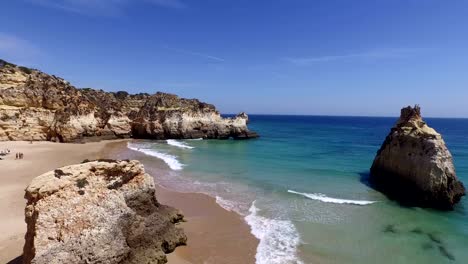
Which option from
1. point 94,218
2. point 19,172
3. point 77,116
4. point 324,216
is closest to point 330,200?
point 324,216

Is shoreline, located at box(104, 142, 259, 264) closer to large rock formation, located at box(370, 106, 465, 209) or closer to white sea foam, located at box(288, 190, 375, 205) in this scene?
white sea foam, located at box(288, 190, 375, 205)

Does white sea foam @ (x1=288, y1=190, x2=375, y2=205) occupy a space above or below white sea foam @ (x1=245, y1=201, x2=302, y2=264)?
above

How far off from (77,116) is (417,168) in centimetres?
3877

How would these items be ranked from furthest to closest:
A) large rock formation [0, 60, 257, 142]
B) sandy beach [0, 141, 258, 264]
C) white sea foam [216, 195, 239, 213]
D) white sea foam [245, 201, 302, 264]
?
large rock formation [0, 60, 257, 142] → white sea foam [216, 195, 239, 213] → white sea foam [245, 201, 302, 264] → sandy beach [0, 141, 258, 264]

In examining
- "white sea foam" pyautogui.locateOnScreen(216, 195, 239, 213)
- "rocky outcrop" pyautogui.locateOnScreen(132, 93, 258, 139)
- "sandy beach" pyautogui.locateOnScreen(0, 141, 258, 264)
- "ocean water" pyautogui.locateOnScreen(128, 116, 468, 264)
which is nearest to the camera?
"sandy beach" pyautogui.locateOnScreen(0, 141, 258, 264)

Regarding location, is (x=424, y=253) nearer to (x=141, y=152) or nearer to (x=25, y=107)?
(x=141, y=152)

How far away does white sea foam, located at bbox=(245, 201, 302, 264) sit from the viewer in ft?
37.6

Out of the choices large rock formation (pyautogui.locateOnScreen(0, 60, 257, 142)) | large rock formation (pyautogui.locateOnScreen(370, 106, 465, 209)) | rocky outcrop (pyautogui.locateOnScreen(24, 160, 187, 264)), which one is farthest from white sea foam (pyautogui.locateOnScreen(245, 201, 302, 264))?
large rock formation (pyautogui.locateOnScreen(0, 60, 257, 142))

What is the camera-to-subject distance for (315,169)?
28.3m

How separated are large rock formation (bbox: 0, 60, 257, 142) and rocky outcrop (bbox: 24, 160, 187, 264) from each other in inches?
1338

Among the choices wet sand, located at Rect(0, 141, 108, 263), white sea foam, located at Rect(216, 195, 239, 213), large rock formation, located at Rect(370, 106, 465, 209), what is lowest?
white sea foam, located at Rect(216, 195, 239, 213)

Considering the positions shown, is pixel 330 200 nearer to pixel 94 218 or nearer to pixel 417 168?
pixel 417 168

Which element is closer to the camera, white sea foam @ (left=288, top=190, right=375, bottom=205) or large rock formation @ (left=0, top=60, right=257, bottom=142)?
white sea foam @ (left=288, top=190, right=375, bottom=205)

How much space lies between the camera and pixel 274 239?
13070 mm
